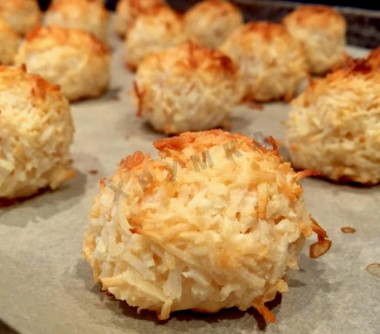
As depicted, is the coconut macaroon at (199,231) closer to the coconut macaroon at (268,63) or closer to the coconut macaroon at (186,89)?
the coconut macaroon at (186,89)

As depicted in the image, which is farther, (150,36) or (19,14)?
(19,14)

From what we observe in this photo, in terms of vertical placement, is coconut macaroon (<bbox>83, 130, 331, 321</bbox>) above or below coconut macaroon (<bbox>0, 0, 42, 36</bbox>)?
above

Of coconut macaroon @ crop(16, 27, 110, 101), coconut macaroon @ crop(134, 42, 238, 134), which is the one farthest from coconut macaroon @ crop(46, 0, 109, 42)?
coconut macaroon @ crop(134, 42, 238, 134)

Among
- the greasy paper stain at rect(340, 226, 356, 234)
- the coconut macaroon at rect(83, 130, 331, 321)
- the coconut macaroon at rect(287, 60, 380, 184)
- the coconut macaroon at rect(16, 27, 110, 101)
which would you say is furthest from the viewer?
the coconut macaroon at rect(16, 27, 110, 101)

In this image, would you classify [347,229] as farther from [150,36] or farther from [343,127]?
[150,36]

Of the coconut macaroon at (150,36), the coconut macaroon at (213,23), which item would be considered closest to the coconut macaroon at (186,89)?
the coconut macaroon at (150,36)

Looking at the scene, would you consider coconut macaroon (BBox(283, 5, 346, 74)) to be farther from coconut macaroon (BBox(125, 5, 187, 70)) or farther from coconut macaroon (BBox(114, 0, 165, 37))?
coconut macaroon (BBox(114, 0, 165, 37))

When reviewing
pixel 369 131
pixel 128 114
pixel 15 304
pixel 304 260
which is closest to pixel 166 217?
pixel 15 304

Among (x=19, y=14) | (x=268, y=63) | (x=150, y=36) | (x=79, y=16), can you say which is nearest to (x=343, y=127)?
(x=268, y=63)
